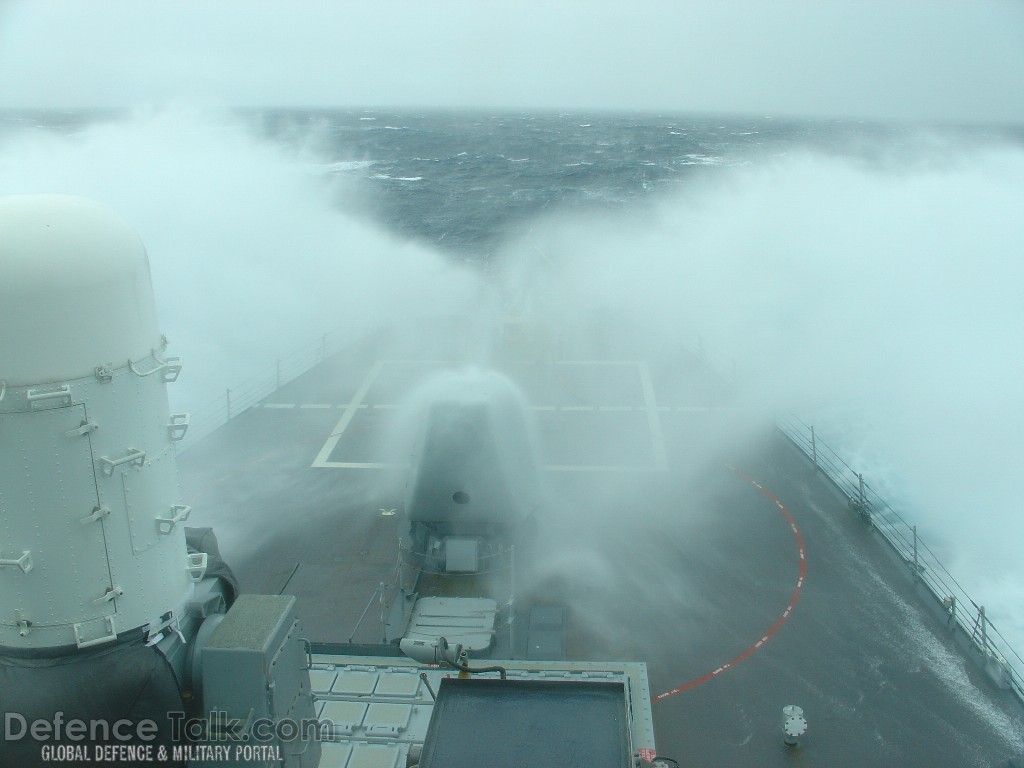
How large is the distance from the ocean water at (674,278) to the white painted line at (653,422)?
210cm

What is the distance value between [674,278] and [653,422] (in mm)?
18152

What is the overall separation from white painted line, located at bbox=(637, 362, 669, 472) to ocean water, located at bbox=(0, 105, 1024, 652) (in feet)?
6.89

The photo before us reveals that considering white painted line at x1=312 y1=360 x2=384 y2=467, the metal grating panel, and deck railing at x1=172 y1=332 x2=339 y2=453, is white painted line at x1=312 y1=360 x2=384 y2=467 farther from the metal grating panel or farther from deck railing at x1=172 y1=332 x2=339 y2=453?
the metal grating panel

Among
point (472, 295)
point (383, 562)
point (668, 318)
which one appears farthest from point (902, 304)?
point (383, 562)

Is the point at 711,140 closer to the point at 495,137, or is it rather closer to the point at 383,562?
the point at 495,137

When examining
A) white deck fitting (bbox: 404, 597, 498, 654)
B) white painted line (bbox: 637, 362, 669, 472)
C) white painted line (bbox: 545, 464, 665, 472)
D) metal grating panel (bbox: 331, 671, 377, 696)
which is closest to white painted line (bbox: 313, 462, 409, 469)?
white painted line (bbox: 545, 464, 665, 472)

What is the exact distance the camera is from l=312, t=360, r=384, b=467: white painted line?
16312mm

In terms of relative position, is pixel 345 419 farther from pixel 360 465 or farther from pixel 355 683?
pixel 355 683

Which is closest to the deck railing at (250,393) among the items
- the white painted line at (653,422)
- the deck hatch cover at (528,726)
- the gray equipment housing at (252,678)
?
the white painted line at (653,422)

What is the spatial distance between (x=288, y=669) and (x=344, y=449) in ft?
38.8

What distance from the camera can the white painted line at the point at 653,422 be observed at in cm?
1589

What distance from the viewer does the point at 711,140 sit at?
90.1m

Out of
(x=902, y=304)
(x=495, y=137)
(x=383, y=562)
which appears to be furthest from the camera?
(x=495, y=137)

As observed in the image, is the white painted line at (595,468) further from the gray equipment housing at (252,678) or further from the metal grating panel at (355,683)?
the gray equipment housing at (252,678)
